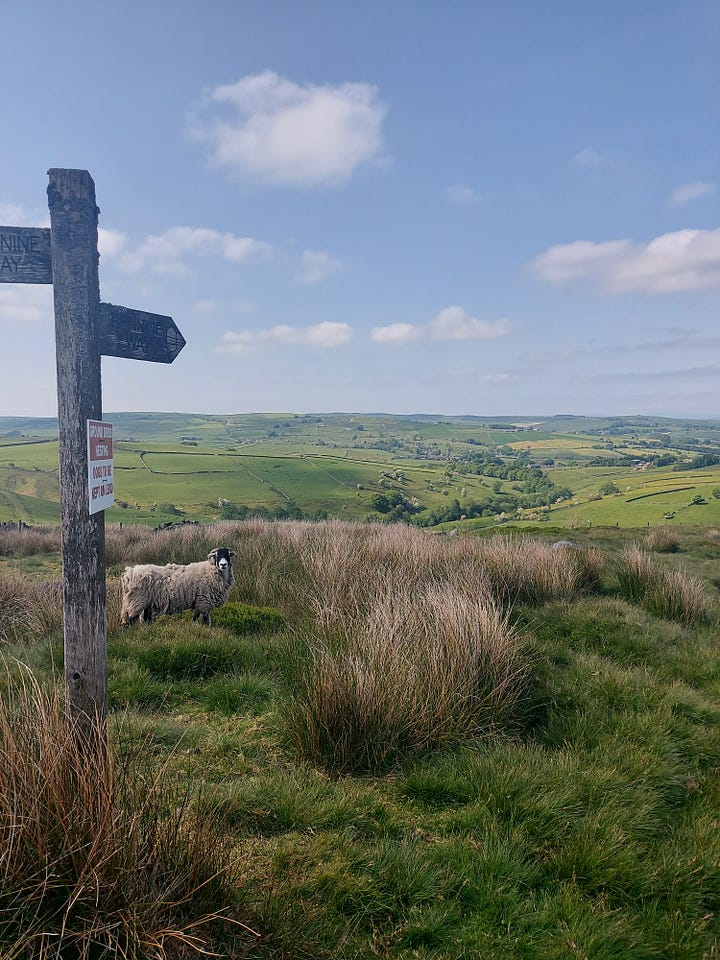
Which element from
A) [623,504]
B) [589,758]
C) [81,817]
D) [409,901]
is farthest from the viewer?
[623,504]

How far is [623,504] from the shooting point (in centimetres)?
3058

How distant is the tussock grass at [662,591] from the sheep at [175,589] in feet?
18.9

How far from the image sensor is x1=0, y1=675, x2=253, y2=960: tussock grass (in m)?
1.72

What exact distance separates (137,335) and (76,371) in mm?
431

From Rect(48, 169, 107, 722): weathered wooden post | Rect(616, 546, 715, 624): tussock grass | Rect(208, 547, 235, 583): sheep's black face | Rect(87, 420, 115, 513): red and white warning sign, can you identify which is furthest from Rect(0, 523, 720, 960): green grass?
Rect(616, 546, 715, 624): tussock grass

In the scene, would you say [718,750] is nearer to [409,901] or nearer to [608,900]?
[608,900]

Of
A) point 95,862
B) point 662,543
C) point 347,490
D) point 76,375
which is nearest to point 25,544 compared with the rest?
point 76,375

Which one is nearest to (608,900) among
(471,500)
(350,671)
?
(350,671)

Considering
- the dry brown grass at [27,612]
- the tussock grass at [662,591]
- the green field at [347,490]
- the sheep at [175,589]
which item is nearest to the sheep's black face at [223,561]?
the sheep at [175,589]

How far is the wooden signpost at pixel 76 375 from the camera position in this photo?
2.51 m

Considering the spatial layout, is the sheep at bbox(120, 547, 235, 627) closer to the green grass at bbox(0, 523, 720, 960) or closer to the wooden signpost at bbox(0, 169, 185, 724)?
the green grass at bbox(0, 523, 720, 960)

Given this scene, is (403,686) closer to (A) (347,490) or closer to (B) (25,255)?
(B) (25,255)

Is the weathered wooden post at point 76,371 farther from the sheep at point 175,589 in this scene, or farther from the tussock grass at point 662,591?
the tussock grass at point 662,591

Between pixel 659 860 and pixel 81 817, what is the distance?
2759 millimetres
